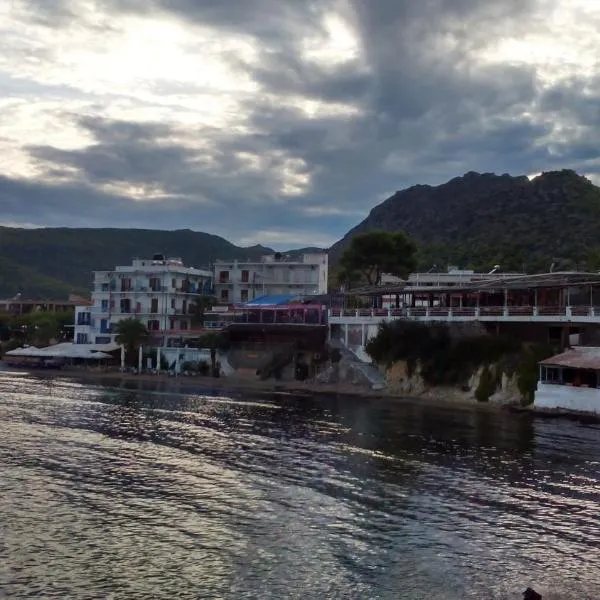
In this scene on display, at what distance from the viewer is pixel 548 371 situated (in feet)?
175

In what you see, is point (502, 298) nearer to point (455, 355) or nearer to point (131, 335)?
point (455, 355)

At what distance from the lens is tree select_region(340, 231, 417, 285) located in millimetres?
93500

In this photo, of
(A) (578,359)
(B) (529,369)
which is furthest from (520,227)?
(A) (578,359)

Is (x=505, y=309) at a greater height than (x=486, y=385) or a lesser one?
greater

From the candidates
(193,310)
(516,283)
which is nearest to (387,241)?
(193,310)

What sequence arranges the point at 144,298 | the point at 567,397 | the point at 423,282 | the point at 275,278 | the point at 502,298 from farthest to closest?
1. the point at 275,278
2. the point at 144,298
3. the point at 423,282
4. the point at 502,298
5. the point at 567,397

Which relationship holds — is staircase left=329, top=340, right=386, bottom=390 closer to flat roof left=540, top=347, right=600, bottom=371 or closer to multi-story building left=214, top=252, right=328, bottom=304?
flat roof left=540, top=347, right=600, bottom=371

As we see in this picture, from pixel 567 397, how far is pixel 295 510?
107 ft

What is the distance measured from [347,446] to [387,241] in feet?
194

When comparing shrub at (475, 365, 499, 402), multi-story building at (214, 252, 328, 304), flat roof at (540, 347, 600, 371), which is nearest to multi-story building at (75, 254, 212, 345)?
multi-story building at (214, 252, 328, 304)

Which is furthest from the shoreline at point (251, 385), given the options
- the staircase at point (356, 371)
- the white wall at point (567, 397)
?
the white wall at point (567, 397)

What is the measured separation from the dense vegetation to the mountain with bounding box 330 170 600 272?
3298cm

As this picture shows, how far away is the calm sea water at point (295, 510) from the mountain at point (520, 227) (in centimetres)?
6086

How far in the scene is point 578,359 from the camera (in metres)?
50.5
